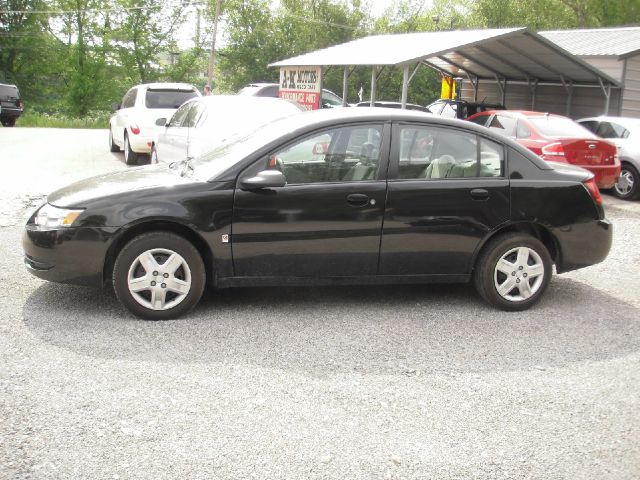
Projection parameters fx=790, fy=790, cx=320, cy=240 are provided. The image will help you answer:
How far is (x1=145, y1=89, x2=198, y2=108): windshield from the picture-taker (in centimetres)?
1616

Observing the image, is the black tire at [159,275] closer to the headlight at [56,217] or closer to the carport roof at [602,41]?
the headlight at [56,217]

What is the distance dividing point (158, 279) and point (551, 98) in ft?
71.0

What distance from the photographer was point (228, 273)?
19.2 ft

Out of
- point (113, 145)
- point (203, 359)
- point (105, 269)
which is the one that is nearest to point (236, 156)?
point (105, 269)

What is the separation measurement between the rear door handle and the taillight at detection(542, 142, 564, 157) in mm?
6881

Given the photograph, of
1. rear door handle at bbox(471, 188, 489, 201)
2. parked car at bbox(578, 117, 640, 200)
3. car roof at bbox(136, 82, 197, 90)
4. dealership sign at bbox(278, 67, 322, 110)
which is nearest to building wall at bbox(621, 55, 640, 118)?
parked car at bbox(578, 117, 640, 200)

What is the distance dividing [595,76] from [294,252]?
58.0 feet

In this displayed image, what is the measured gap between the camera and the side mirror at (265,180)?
5.73 meters

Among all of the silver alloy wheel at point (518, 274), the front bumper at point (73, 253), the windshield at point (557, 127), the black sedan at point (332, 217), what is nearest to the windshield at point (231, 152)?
the black sedan at point (332, 217)

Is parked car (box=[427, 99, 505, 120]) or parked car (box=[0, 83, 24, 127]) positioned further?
parked car (box=[0, 83, 24, 127])

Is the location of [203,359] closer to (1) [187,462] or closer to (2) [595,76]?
(1) [187,462]

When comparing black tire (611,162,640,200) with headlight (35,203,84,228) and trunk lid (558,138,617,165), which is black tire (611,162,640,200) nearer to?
trunk lid (558,138,617,165)

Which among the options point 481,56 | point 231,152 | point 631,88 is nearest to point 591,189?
point 231,152

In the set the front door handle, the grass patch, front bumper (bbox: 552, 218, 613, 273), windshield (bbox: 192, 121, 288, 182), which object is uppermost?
windshield (bbox: 192, 121, 288, 182)
